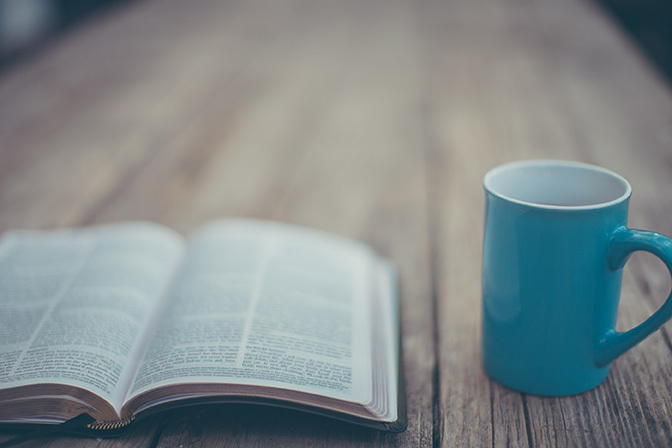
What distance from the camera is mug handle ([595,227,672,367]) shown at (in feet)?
1.24

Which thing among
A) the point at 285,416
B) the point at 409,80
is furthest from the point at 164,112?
the point at 285,416

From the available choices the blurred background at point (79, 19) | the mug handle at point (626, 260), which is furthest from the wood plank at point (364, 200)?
the blurred background at point (79, 19)

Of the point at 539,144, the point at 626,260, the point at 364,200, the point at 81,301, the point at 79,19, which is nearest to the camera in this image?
the point at 626,260

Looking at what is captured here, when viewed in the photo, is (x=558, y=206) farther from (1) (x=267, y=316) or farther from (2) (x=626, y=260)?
(1) (x=267, y=316)

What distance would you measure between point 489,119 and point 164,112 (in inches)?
27.1

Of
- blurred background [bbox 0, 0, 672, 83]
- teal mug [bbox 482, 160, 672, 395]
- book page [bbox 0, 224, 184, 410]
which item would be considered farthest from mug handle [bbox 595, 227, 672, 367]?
blurred background [bbox 0, 0, 672, 83]

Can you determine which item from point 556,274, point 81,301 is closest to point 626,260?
point 556,274

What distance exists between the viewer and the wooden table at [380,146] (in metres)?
0.44

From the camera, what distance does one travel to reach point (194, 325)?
0.47m

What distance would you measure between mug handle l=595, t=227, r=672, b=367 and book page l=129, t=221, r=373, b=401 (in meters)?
0.18

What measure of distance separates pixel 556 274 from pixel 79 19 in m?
2.59

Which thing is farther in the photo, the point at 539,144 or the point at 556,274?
the point at 539,144

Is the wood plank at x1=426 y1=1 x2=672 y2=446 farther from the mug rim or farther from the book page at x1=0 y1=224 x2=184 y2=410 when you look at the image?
the book page at x1=0 y1=224 x2=184 y2=410

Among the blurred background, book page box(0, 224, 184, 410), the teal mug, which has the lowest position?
the blurred background
